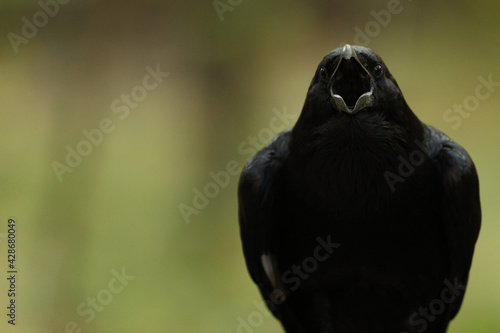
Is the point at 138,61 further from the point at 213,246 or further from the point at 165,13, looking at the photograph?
the point at 213,246

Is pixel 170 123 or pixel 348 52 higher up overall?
pixel 170 123

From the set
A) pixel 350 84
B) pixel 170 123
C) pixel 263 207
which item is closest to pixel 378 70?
pixel 350 84

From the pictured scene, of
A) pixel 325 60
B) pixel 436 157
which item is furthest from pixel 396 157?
pixel 325 60

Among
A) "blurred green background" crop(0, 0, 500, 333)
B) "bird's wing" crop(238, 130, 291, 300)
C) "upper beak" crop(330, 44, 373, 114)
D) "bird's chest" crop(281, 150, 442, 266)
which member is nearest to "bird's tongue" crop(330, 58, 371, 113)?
"upper beak" crop(330, 44, 373, 114)

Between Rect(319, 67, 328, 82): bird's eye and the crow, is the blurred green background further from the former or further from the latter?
Rect(319, 67, 328, 82): bird's eye

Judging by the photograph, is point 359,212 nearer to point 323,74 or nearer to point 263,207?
point 263,207

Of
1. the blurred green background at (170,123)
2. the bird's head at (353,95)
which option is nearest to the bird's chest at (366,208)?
the bird's head at (353,95)
